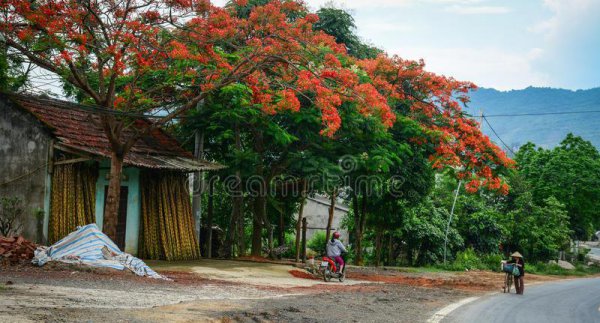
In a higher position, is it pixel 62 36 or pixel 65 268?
pixel 62 36

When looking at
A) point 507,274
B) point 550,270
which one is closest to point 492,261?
point 550,270

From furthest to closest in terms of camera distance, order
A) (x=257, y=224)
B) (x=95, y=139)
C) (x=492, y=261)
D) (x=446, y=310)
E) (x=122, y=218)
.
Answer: (x=492, y=261) → (x=257, y=224) → (x=122, y=218) → (x=95, y=139) → (x=446, y=310)

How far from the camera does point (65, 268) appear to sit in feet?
47.0

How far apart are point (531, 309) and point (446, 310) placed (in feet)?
9.11

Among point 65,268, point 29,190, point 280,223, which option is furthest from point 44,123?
point 280,223

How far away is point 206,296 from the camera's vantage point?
12375 mm

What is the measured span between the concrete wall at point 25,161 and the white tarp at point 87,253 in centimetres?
209

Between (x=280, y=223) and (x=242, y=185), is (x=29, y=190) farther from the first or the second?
(x=280, y=223)

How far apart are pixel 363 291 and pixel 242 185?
8.14 m

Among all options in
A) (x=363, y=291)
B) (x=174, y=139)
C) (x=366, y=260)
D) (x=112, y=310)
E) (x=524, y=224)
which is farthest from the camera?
(x=524, y=224)

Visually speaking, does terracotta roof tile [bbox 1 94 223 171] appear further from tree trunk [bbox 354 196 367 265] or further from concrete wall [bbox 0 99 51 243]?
tree trunk [bbox 354 196 367 265]

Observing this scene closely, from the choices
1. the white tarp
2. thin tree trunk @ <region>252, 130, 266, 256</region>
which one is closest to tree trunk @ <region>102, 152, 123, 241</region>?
the white tarp

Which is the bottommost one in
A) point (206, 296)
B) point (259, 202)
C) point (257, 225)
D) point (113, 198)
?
point (206, 296)

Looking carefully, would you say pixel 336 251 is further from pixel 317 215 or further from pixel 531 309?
pixel 317 215
